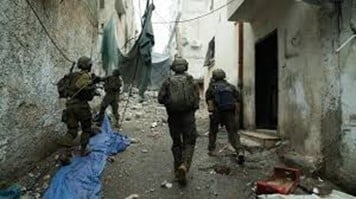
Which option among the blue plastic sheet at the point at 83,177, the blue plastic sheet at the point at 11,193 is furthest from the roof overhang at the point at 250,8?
the blue plastic sheet at the point at 11,193

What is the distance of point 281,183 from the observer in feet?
17.6

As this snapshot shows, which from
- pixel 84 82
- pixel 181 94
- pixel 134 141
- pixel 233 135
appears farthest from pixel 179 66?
pixel 134 141

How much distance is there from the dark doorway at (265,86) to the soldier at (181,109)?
3.90 m

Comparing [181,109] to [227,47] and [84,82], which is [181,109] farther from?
[227,47]

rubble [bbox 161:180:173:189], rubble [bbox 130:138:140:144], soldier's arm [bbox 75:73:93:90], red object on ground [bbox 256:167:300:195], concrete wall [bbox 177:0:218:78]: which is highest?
concrete wall [bbox 177:0:218:78]

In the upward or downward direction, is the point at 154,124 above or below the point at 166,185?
above

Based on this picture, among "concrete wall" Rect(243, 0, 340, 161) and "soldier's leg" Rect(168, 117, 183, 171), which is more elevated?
"concrete wall" Rect(243, 0, 340, 161)

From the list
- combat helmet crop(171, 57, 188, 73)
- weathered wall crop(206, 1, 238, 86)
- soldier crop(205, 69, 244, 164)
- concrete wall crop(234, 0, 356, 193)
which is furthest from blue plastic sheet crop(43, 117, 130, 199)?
weathered wall crop(206, 1, 238, 86)

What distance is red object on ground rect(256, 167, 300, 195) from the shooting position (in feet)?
16.7

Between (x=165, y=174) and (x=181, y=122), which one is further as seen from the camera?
(x=165, y=174)

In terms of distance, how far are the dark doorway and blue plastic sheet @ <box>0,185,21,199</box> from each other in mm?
6115

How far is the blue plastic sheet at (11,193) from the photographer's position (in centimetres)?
444

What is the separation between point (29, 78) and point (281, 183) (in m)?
3.71

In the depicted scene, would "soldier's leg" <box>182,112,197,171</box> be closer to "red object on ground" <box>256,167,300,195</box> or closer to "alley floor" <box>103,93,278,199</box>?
"alley floor" <box>103,93,278,199</box>
